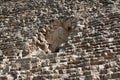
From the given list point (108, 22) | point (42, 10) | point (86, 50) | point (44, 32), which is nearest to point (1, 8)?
point (42, 10)

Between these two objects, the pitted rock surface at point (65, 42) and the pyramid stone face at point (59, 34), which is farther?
the pyramid stone face at point (59, 34)

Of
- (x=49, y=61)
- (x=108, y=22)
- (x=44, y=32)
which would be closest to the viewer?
(x=49, y=61)

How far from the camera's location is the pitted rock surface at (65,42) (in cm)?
609

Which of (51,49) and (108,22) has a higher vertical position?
(108,22)

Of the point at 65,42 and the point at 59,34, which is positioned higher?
the point at 65,42

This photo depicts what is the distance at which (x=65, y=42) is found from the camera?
7.66 metres

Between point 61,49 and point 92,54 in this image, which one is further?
point 61,49

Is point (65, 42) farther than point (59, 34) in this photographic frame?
No

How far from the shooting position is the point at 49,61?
6.63 metres

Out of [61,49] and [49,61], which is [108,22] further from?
[49,61]

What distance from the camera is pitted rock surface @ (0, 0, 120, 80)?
20.0 feet

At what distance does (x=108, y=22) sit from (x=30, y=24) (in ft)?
6.87

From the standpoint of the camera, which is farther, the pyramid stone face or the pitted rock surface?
the pyramid stone face

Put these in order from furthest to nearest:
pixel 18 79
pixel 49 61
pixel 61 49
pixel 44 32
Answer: pixel 44 32
pixel 61 49
pixel 49 61
pixel 18 79
